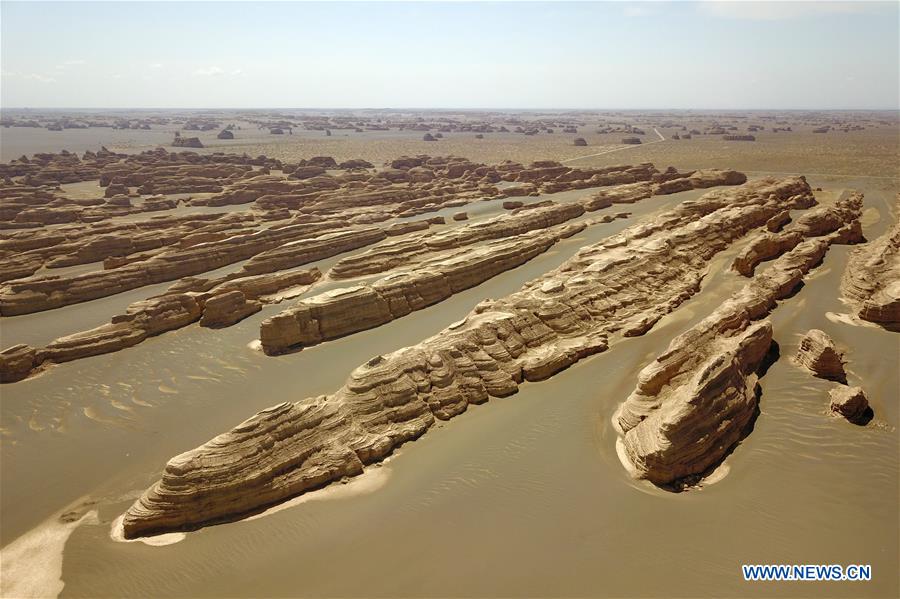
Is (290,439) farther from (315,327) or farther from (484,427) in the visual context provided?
(315,327)

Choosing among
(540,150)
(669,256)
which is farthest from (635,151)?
(669,256)

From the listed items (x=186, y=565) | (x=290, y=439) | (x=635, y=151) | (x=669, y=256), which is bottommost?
(x=186, y=565)

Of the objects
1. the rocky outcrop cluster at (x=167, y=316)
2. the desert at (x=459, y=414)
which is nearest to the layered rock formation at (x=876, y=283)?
the desert at (x=459, y=414)

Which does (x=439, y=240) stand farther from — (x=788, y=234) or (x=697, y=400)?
Answer: (x=697, y=400)

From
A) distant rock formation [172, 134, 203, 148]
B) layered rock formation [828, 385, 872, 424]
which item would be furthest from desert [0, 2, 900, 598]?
distant rock formation [172, 134, 203, 148]

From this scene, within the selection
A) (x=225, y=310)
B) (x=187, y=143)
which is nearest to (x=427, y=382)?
(x=225, y=310)

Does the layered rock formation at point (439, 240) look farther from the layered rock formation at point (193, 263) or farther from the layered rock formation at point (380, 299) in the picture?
the layered rock formation at point (193, 263)
